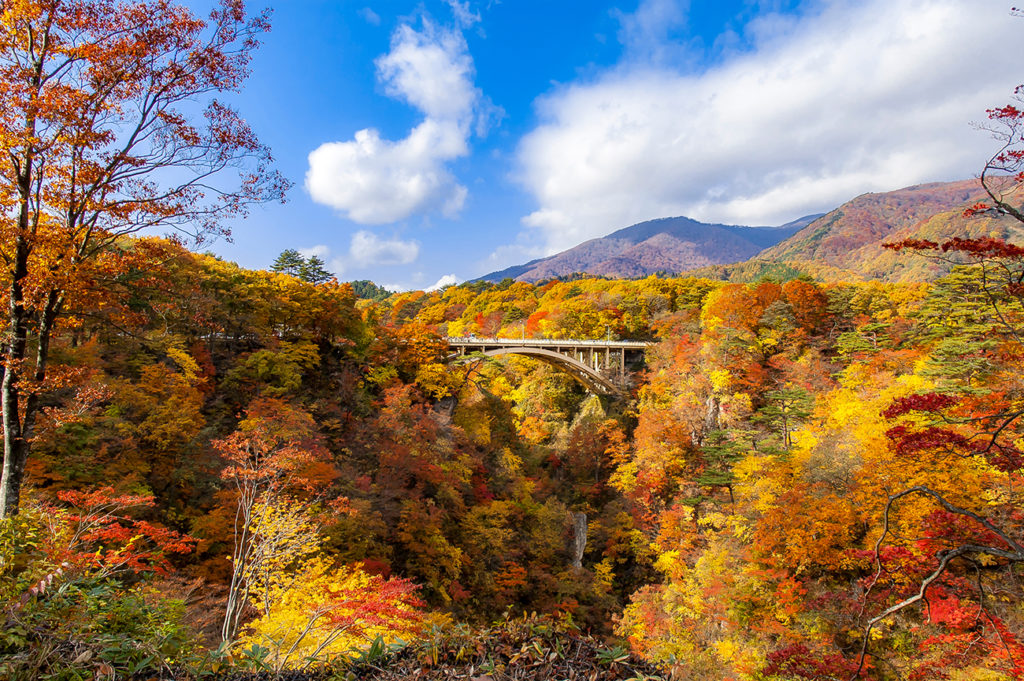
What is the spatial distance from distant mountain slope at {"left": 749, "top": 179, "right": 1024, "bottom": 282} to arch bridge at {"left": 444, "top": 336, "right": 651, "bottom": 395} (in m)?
38.1

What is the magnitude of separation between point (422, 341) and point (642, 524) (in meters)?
13.0

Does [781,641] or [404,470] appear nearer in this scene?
[781,641]

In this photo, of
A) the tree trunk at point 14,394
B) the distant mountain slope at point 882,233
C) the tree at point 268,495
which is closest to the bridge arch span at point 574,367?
the tree at point 268,495

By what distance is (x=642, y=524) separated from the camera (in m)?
19.3

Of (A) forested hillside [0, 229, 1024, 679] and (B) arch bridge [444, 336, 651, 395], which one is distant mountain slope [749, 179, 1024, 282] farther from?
(A) forested hillside [0, 229, 1024, 679]

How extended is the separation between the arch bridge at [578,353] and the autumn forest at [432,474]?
4.41 ft

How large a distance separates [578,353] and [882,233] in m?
115

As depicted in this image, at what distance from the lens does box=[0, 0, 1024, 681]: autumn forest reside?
152 inches

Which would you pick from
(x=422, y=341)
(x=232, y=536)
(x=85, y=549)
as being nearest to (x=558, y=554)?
(x=422, y=341)

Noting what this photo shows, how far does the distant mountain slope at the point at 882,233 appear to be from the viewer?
5404 cm

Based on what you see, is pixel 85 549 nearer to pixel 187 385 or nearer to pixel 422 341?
pixel 187 385

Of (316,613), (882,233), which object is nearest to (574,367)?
(316,613)

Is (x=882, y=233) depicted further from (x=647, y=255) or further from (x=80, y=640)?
(x=80, y=640)

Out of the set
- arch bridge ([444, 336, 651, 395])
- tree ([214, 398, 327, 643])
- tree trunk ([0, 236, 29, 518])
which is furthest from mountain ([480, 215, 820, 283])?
tree trunk ([0, 236, 29, 518])
